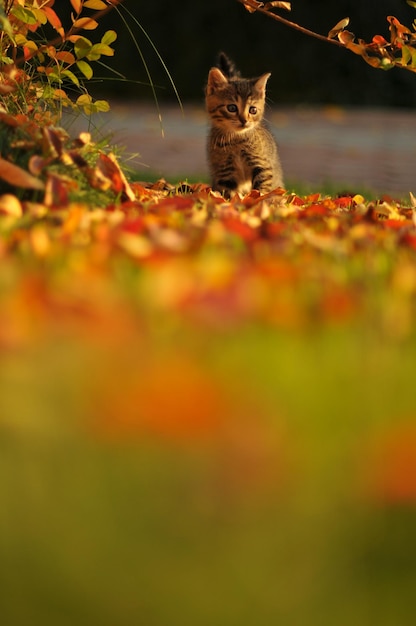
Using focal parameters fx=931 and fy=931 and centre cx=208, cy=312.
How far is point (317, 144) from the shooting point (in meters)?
10.6

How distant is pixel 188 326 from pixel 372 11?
496 inches

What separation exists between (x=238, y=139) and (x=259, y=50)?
30.2 ft

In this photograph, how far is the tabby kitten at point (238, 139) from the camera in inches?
187

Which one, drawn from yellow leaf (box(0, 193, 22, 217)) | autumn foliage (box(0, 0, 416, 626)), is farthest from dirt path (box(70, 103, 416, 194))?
autumn foliage (box(0, 0, 416, 626))

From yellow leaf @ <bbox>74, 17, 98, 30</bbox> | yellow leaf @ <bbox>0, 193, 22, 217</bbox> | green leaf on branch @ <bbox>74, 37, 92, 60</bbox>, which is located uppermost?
yellow leaf @ <bbox>74, 17, 98, 30</bbox>

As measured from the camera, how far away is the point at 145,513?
3.80 ft

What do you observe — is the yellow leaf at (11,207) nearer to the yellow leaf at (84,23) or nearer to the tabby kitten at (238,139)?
the yellow leaf at (84,23)

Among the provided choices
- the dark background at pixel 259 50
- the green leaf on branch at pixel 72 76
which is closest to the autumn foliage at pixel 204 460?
the green leaf on branch at pixel 72 76

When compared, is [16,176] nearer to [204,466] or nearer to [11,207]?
[11,207]

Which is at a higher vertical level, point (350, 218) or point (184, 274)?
point (184, 274)

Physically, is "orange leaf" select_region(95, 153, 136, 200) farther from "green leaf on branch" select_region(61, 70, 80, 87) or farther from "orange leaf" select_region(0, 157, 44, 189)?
"green leaf on branch" select_region(61, 70, 80, 87)

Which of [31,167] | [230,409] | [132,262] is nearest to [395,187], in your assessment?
[31,167]

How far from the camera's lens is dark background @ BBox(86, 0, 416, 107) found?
1341 centimetres

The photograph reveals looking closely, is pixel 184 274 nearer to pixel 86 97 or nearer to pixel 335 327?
pixel 335 327
